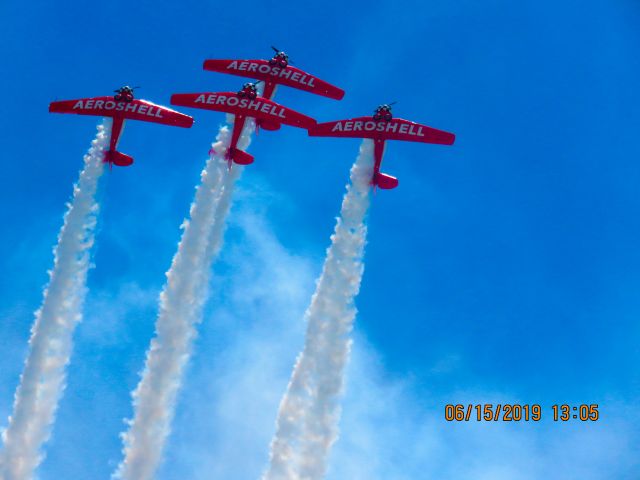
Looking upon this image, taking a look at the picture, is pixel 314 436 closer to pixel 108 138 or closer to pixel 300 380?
pixel 300 380

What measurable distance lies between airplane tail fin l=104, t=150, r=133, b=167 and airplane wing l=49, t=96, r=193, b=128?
3.26m

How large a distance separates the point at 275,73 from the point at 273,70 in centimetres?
33

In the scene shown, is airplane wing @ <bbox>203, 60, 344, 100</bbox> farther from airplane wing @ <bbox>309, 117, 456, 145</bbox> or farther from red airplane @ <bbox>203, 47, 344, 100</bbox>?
airplane wing @ <bbox>309, 117, 456, 145</bbox>

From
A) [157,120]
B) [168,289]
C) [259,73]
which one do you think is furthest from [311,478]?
[259,73]

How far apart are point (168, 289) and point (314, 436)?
49.3 ft

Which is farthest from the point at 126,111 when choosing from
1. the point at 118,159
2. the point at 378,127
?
the point at 378,127

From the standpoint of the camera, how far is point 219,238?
70.8 metres

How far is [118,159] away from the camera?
235 feet

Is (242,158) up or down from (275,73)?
down

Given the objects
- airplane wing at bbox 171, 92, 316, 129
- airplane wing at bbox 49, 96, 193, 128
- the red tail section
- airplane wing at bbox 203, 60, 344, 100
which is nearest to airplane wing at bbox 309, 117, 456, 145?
airplane wing at bbox 171, 92, 316, 129

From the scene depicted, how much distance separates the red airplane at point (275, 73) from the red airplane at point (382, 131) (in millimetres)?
11626

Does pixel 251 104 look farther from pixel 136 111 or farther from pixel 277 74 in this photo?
pixel 277 74

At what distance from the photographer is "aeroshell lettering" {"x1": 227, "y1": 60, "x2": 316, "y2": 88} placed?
Answer: 82.7 meters

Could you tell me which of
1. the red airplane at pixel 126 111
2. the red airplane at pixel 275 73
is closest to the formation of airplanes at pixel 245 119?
the red airplane at pixel 126 111
